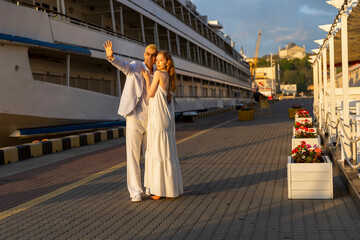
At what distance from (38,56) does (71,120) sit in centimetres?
238

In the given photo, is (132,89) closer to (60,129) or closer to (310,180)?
(310,180)

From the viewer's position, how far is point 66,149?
43.0 ft

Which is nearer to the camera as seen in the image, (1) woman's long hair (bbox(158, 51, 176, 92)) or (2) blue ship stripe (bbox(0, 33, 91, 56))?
(1) woman's long hair (bbox(158, 51, 176, 92))

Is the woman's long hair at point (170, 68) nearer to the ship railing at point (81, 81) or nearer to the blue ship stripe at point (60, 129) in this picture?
the blue ship stripe at point (60, 129)

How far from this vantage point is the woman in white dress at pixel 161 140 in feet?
19.2

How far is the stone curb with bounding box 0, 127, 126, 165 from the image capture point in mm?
10414

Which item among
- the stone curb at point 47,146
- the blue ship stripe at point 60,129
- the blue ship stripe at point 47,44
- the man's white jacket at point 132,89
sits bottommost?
the stone curb at point 47,146

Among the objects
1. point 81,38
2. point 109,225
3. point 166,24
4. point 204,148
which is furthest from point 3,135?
point 166,24

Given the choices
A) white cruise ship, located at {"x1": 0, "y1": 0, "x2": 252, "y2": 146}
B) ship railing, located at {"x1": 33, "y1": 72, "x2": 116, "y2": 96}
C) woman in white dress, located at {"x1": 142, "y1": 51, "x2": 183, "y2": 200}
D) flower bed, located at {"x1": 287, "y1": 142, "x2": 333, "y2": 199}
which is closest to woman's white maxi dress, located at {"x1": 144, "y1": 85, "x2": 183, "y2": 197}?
woman in white dress, located at {"x1": 142, "y1": 51, "x2": 183, "y2": 200}

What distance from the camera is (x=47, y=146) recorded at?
39.9 feet

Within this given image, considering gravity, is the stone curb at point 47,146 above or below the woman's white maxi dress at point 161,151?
below

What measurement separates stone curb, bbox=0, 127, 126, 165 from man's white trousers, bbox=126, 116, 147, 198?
5242 millimetres

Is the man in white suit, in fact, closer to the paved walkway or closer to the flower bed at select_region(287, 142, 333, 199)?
the paved walkway

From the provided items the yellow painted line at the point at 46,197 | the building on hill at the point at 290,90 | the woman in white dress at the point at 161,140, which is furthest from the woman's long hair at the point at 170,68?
the building on hill at the point at 290,90
